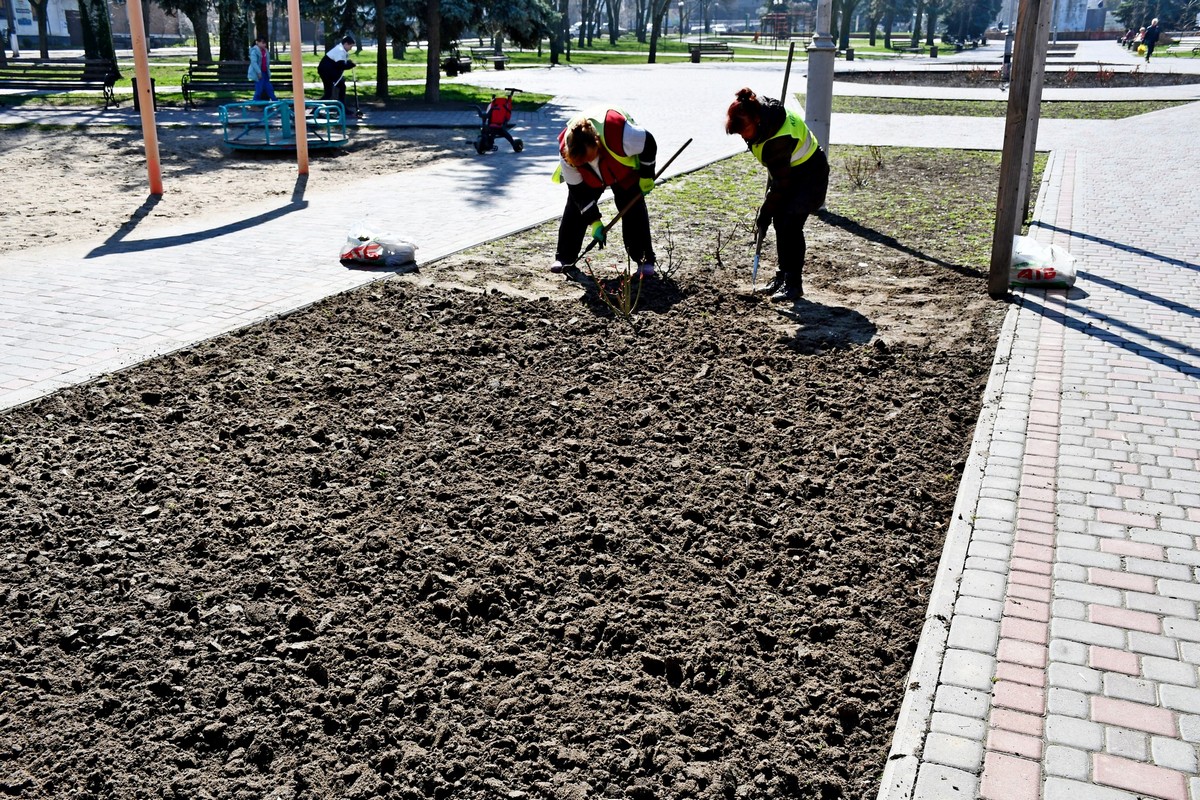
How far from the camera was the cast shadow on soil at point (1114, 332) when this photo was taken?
6.37m

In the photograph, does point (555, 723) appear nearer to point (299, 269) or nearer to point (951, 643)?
point (951, 643)

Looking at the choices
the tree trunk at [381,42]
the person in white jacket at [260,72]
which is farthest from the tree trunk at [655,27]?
the person in white jacket at [260,72]

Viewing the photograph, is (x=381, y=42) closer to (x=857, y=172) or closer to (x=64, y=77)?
(x=64, y=77)

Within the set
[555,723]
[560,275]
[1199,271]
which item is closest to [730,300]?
[560,275]

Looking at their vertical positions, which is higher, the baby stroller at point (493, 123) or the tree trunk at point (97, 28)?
the tree trunk at point (97, 28)

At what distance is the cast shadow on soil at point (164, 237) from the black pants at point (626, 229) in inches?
143

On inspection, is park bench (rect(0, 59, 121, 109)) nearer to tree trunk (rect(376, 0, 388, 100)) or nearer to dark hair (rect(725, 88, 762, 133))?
tree trunk (rect(376, 0, 388, 100))

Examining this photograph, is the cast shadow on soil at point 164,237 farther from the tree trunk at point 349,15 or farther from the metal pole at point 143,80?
the tree trunk at point 349,15

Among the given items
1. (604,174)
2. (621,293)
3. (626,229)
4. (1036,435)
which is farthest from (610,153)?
(1036,435)

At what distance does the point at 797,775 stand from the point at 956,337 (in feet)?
15.0

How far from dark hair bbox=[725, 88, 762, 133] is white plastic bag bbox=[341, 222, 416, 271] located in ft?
9.65

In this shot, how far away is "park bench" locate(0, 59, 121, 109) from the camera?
24.0 m

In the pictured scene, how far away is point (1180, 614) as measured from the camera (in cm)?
364

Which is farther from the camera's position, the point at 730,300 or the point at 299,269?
the point at 299,269
